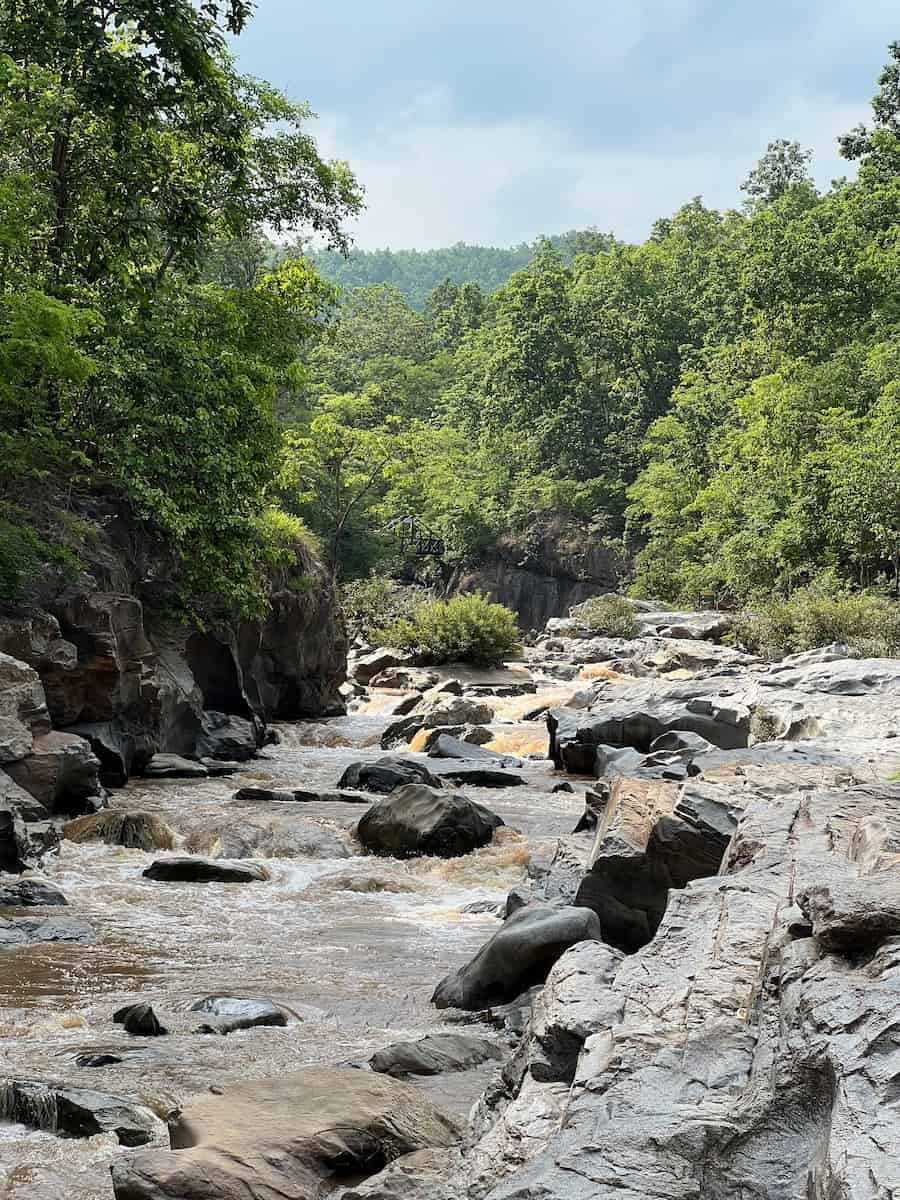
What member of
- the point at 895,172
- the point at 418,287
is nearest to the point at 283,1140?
the point at 895,172

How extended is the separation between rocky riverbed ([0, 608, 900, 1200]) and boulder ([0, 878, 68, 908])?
0.04 meters

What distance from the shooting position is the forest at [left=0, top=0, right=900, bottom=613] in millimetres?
11391

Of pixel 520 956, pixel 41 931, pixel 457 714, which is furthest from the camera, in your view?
pixel 457 714

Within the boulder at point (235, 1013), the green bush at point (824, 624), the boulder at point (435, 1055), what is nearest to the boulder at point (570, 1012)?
the boulder at point (435, 1055)

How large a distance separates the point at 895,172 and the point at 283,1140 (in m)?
43.5

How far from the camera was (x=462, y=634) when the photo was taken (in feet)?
89.4

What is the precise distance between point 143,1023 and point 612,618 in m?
28.5

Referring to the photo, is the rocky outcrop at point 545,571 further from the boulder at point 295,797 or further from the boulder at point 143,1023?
the boulder at point 143,1023

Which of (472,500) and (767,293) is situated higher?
(767,293)

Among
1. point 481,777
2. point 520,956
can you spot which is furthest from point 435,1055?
point 481,777

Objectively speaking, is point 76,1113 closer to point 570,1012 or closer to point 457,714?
point 570,1012

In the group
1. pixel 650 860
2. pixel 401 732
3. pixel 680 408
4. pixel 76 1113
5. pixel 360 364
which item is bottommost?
pixel 401 732

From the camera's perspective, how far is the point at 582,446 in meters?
51.2

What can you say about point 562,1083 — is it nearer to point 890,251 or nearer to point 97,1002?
point 97,1002
